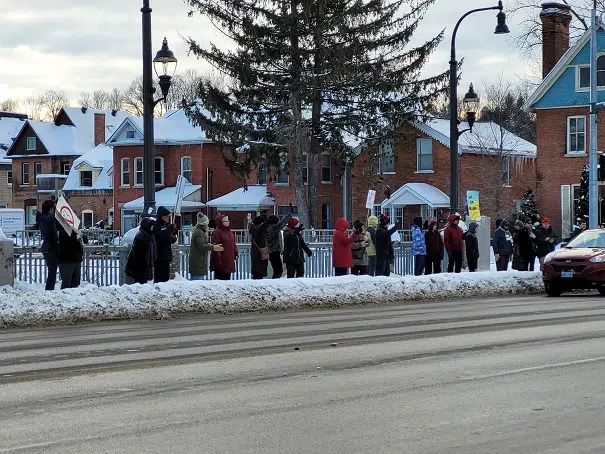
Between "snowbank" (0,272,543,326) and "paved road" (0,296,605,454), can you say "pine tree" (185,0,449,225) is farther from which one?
"paved road" (0,296,605,454)

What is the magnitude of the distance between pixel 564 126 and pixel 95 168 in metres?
39.4

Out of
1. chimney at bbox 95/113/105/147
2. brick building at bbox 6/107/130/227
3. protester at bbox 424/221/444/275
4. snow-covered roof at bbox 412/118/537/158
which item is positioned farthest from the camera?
chimney at bbox 95/113/105/147

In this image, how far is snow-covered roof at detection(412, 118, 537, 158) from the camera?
5856 cm

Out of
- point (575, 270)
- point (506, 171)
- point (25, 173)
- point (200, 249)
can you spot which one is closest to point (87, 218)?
point (25, 173)

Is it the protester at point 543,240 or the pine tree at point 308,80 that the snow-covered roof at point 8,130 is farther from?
the protester at point 543,240

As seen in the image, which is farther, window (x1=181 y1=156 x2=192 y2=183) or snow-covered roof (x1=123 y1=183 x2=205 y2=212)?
window (x1=181 y1=156 x2=192 y2=183)

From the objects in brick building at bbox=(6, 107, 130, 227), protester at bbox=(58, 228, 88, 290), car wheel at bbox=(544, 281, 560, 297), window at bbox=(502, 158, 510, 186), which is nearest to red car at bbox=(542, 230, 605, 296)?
car wheel at bbox=(544, 281, 560, 297)

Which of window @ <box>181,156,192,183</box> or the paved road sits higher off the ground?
window @ <box>181,156,192,183</box>

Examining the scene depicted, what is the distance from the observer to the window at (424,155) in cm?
5958

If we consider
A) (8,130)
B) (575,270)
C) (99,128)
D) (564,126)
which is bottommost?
(575,270)

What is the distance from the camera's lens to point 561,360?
40.8ft

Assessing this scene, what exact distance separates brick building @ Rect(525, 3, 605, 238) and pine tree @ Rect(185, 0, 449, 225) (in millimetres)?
6474

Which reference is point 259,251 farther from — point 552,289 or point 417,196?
point 417,196

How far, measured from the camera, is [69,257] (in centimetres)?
2059
